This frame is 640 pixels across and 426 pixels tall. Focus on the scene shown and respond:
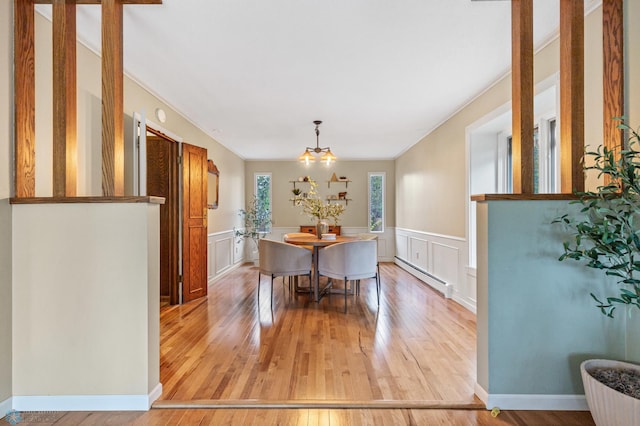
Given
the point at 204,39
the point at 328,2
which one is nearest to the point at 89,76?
the point at 204,39

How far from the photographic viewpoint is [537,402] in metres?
1.84

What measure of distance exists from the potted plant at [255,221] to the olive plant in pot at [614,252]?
6175 millimetres

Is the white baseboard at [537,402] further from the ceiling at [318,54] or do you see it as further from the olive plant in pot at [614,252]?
the ceiling at [318,54]

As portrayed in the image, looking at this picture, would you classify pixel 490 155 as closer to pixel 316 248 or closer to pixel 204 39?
pixel 316 248

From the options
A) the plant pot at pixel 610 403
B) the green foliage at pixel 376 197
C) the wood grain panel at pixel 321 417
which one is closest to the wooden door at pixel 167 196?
the wood grain panel at pixel 321 417

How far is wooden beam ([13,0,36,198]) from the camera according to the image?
186cm

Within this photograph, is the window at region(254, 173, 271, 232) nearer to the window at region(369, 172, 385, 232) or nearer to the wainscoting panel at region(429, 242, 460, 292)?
the window at region(369, 172, 385, 232)

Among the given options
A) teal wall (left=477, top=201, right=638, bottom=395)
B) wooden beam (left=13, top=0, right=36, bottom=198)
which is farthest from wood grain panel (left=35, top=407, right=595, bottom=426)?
wooden beam (left=13, top=0, right=36, bottom=198)

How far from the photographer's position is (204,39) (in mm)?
2420

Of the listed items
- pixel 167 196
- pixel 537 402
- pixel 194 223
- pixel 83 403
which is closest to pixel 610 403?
pixel 537 402

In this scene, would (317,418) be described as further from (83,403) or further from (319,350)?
(83,403)

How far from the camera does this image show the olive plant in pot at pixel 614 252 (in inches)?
56.9

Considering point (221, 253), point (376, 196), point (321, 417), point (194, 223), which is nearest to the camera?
point (321, 417)

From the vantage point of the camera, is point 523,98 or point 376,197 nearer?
point 523,98
